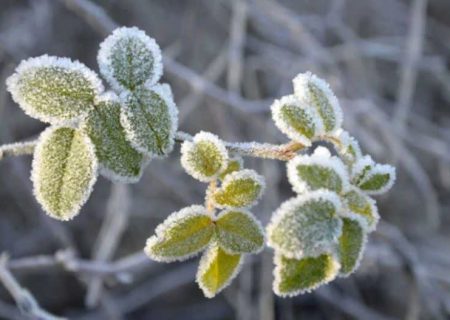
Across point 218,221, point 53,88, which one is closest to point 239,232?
point 218,221

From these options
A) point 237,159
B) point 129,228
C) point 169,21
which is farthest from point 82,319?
point 237,159

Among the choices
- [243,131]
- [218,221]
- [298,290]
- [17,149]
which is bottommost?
[298,290]

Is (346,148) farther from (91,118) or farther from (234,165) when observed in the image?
(91,118)

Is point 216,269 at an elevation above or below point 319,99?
below

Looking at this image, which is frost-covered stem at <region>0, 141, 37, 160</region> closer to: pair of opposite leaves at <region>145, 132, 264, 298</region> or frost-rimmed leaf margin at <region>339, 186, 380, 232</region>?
pair of opposite leaves at <region>145, 132, 264, 298</region>

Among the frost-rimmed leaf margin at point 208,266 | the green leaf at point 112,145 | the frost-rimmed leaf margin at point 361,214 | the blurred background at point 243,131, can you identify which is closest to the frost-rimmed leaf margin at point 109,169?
the green leaf at point 112,145

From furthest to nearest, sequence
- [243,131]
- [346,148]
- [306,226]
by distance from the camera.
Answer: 1. [243,131]
2. [346,148]
3. [306,226]
